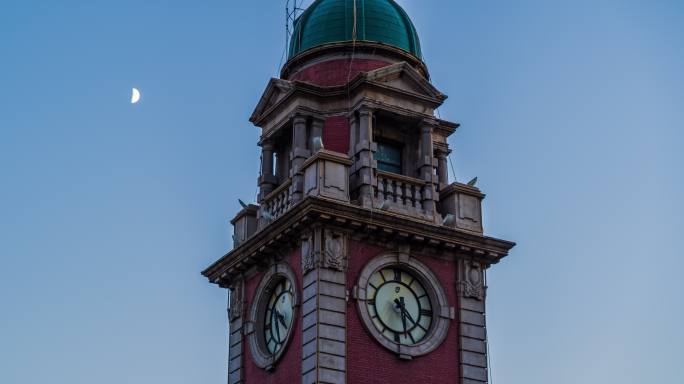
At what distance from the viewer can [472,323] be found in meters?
38.5

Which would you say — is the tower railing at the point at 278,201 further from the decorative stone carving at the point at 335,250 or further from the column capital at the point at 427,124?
the column capital at the point at 427,124

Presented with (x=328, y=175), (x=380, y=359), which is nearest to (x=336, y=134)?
(x=328, y=175)

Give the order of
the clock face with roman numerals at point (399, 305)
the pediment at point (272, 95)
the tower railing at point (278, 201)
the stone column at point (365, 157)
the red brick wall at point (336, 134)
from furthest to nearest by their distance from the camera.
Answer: the pediment at point (272, 95)
the red brick wall at point (336, 134)
the tower railing at point (278, 201)
the stone column at point (365, 157)
the clock face with roman numerals at point (399, 305)

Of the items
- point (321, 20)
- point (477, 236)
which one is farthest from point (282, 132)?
point (477, 236)

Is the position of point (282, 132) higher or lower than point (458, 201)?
higher

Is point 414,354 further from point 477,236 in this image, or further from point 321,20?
point 321,20

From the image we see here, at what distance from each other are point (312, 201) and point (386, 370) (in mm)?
5006

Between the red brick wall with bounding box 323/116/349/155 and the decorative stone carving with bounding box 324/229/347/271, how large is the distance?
4.06 meters

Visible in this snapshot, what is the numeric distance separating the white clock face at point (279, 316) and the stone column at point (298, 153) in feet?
8.58

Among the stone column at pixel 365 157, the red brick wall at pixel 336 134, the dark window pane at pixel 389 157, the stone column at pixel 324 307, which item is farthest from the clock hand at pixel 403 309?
the red brick wall at pixel 336 134

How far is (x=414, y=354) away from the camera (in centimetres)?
3697

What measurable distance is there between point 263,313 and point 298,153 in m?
4.83

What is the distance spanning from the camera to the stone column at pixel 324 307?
35.3 meters

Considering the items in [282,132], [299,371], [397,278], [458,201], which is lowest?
[299,371]
